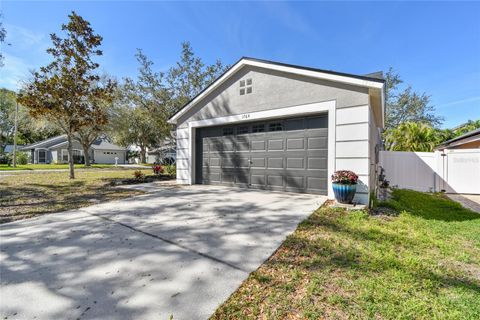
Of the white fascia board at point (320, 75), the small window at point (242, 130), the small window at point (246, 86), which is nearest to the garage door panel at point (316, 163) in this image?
the white fascia board at point (320, 75)

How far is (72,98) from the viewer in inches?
428

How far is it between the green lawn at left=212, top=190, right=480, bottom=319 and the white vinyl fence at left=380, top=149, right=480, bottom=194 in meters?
7.06

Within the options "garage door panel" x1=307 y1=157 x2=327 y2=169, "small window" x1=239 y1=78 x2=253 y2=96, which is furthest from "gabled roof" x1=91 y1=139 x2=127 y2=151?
"garage door panel" x1=307 y1=157 x2=327 y2=169

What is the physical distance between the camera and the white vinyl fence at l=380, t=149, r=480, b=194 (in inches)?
362

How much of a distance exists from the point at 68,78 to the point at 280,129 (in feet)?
34.5

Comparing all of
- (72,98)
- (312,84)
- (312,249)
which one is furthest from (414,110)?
(72,98)

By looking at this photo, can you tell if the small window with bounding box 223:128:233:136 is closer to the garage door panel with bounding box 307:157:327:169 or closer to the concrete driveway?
the garage door panel with bounding box 307:157:327:169

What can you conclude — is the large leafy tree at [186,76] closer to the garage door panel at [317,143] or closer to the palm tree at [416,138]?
the garage door panel at [317,143]

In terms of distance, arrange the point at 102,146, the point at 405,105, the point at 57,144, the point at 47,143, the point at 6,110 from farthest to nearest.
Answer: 1. the point at 102,146
2. the point at 47,143
3. the point at 57,144
4. the point at 6,110
5. the point at 405,105

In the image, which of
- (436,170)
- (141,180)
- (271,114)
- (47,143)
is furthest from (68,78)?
(47,143)

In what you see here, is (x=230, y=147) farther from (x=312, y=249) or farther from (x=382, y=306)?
(x=382, y=306)

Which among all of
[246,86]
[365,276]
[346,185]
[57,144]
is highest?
[246,86]

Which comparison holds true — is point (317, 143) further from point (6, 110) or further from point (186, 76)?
point (6, 110)

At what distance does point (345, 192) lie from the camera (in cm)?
550
